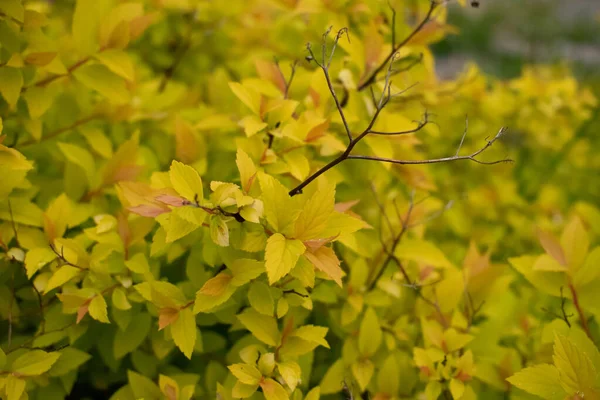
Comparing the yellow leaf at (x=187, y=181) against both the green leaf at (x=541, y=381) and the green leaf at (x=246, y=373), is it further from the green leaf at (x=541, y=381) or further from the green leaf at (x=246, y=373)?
the green leaf at (x=541, y=381)

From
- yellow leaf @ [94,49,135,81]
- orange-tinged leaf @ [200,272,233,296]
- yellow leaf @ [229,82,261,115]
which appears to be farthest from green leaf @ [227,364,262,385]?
yellow leaf @ [94,49,135,81]

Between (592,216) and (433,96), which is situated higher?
(433,96)

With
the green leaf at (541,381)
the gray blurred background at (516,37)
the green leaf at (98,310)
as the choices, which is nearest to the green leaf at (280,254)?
the green leaf at (98,310)

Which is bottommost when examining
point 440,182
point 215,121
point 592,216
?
point 440,182

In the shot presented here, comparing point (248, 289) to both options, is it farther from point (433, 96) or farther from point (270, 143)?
point (433, 96)

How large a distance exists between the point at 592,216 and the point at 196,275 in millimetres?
1314

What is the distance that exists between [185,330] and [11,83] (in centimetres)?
54

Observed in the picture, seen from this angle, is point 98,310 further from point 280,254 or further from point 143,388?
point 280,254

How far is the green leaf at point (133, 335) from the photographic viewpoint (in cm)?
96

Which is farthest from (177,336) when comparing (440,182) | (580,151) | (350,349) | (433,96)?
(580,151)

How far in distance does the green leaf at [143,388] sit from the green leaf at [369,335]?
373mm

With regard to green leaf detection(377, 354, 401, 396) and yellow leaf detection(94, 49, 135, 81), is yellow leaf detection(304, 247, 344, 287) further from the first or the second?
yellow leaf detection(94, 49, 135, 81)

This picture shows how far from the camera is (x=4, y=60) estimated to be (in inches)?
38.4

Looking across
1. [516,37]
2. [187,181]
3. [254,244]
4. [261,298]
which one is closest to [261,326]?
[261,298]
